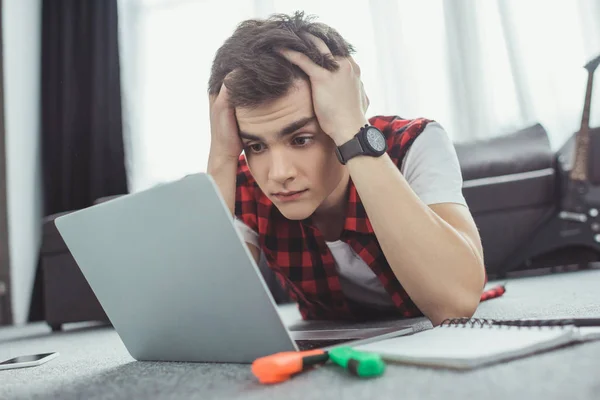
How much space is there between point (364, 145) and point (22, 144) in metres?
3.06

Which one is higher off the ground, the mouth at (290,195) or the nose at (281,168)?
the nose at (281,168)

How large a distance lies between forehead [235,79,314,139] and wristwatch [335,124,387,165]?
95 mm

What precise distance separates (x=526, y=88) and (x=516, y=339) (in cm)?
269

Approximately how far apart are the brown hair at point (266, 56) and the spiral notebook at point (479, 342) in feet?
1.53

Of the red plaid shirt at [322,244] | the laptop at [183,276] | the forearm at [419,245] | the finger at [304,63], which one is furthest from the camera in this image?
the red plaid shirt at [322,244]

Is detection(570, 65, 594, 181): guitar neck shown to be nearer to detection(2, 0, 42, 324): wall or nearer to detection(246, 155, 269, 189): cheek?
detection(246, 155, 269, 189): cheek

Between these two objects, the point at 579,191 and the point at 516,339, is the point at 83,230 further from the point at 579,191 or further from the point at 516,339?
the point at 579,191

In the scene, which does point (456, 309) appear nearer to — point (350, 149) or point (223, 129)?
point (350, 149)

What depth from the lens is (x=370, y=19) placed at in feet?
10.7

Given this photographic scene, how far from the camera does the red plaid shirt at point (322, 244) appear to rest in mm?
1066

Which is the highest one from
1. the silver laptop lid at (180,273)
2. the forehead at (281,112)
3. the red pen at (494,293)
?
the forehead at (281,112)

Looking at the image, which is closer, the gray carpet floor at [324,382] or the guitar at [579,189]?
the gray carpet floor at [324,382]

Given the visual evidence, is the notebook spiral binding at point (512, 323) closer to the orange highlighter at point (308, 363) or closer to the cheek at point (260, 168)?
the orange highlighter at point (308, 363)

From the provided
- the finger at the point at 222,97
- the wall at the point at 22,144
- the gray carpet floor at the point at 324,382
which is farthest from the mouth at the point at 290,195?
the wall at the point at 22,144
